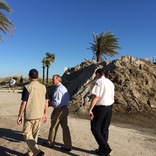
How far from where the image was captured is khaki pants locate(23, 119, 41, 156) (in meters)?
5.12

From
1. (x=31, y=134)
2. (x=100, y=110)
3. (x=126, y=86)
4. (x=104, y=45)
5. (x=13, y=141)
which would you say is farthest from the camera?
(x=104, y=45)

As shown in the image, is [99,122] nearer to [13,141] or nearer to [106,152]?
[106,152]

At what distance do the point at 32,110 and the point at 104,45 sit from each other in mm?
22328

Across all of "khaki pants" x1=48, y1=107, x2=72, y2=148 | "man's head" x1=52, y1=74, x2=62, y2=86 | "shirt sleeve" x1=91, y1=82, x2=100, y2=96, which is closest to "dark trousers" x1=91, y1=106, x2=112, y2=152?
"shirt sleeve" x1=91, y1=82, x2=100, y2=96

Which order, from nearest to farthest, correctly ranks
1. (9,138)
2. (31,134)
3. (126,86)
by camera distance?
(31,134)
(9,138)
(126,86)

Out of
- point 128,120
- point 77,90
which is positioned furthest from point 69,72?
point 128,120

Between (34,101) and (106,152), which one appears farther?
(106,152)

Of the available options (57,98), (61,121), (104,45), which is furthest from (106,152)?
(104,45)

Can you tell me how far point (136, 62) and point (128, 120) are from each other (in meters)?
6.06

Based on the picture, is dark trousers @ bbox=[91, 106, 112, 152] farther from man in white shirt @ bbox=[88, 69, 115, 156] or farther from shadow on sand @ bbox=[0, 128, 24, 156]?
shadow on sand @ bbox=[0, 128, 24, 156]

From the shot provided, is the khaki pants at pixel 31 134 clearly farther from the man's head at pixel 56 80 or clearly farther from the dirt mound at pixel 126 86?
the dirt mound at pixel 126 86

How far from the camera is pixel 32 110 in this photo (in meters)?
5.20

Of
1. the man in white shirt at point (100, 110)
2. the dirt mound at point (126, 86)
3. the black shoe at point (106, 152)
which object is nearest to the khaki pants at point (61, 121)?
the man in white shirt at point (100, 110)

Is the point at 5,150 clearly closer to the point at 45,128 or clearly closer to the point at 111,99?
the point at 45,128
